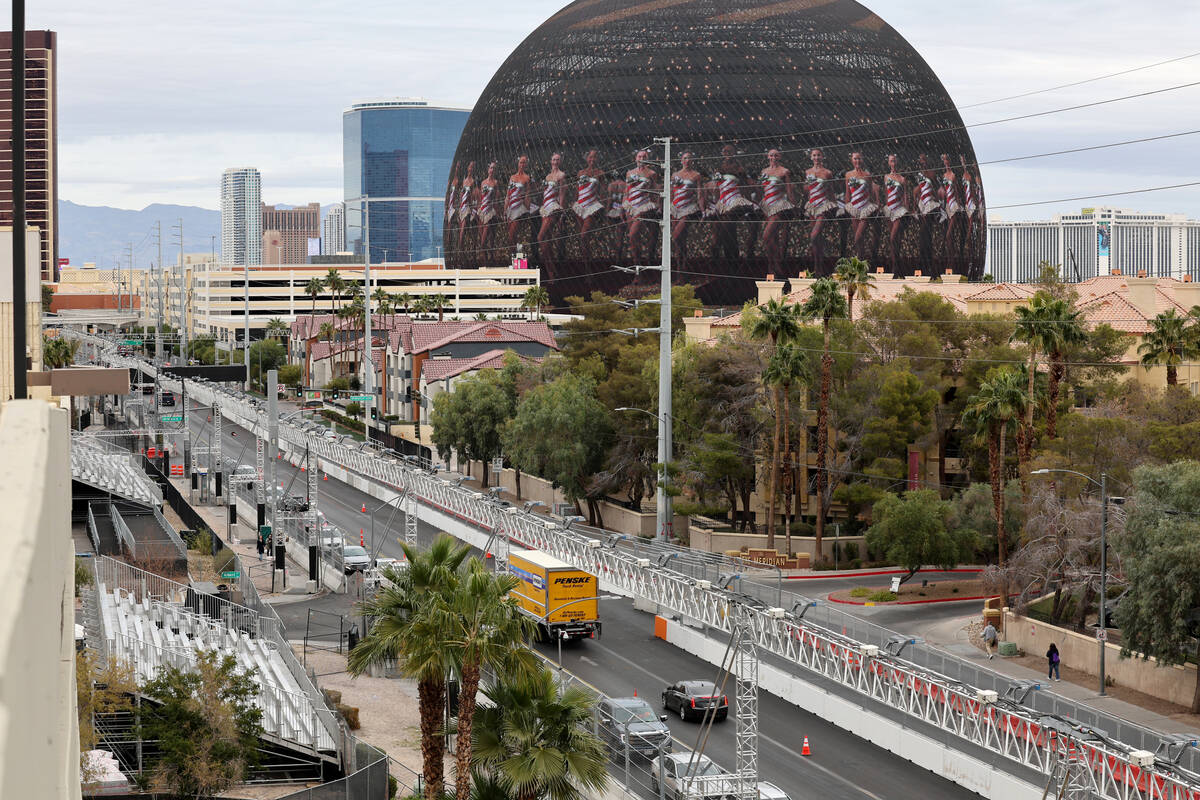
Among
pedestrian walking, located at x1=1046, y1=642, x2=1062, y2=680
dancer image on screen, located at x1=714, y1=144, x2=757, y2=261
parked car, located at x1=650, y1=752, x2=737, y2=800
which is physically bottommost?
pedestrian walking, located at x1=1046, y1=642, x2=1062, y2=680

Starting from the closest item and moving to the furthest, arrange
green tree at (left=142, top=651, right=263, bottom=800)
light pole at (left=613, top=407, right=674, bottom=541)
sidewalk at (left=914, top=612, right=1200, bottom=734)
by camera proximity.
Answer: green tree at (left=142, top=651, right=263, bottom=800)
sidewalk at (left=914, top=612, right=1200, bottom=734)
light pole at (left=613, top=407, right=674, bottom=541)

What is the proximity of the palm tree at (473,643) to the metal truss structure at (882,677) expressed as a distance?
649 centimetres

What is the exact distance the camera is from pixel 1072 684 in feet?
146

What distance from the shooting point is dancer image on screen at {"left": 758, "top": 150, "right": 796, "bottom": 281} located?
161 metres

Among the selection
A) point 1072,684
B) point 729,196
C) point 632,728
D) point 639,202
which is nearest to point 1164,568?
point 1072,684

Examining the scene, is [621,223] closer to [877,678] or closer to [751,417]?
[751,417]

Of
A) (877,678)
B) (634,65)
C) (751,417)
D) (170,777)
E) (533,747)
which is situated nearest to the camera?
(533,747)

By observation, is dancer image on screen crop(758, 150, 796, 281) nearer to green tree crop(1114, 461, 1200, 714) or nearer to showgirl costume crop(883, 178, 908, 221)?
showgirl costume crop(883, 178, 908, 221)

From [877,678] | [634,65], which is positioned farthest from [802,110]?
[877,678]

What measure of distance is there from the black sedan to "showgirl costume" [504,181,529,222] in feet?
479

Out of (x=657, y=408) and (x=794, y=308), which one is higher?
(x=794, y=308)

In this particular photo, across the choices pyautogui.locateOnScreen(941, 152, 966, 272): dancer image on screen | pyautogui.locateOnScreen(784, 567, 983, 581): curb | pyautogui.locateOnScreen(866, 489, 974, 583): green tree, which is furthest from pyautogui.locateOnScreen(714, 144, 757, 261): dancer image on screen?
pyautogui.locateOnScreen(866, 489, 974, 583): green tree

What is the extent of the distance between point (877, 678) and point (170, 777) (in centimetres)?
1643

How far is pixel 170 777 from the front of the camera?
29.6 meters
